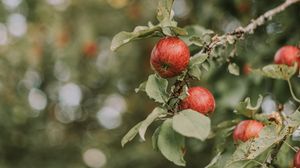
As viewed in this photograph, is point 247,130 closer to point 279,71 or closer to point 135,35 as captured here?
point 279,71

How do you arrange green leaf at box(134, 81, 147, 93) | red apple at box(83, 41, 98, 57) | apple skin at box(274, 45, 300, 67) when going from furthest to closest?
red apple at box(83, 41, 98, 57) < apple skin at box(274, 45, 300, 67) < green leaf at box(134, 81, 147, 93)

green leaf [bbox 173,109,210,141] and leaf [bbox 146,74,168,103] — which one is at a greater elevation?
leaf [bbox 146,74,168,103]

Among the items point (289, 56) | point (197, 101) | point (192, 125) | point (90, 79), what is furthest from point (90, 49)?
point (192, 125)

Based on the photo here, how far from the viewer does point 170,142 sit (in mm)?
1275

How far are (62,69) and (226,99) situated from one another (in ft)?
11.4

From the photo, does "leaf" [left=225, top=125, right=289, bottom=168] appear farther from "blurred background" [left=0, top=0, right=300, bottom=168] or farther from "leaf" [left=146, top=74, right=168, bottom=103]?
"blurred background" [left=0, top=0, right=300, bottom=168]

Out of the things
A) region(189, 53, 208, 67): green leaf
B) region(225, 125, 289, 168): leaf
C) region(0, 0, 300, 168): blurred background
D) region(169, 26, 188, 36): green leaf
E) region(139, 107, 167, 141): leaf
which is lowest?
region(225, 125, 289, 168): leaf

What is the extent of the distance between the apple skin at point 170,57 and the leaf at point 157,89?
24 millimetres

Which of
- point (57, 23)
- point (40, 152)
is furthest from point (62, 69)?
point (57, 23)

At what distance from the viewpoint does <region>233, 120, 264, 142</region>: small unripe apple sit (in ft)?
4.75

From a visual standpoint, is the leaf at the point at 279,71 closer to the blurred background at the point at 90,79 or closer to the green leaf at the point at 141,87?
the green leaf at the point at 141,87

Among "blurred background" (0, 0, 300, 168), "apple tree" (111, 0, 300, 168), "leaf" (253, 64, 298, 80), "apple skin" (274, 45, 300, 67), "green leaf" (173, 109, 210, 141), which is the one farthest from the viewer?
"blurred background" (0, 0, 300, 168)

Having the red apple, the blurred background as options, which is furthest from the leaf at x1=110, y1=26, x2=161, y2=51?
the red apple

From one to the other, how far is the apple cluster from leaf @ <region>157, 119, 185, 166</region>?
63 millimetres
